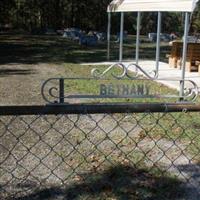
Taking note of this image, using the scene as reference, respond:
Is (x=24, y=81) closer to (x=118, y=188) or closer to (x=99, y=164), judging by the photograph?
(x=99, y=164)

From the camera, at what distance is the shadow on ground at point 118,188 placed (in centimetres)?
459

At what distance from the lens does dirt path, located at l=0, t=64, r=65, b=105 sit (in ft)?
32.8

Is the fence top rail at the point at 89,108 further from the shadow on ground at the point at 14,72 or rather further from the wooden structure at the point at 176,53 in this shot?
the wooden structure at the point at 176,53

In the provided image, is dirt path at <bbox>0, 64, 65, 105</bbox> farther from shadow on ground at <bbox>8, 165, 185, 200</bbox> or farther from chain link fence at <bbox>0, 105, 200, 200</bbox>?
shadow on ground at <bbox>8, 165, 185, 200</bbox>

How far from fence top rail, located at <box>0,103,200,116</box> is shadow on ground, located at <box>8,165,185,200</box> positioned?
5.97 feet

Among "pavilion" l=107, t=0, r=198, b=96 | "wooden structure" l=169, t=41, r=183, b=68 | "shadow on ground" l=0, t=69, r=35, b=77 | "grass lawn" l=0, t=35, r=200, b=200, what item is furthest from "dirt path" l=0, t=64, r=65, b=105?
"wooden structure" l=169, t=41, r=183, b=68

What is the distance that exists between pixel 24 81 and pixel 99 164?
7.47 metres

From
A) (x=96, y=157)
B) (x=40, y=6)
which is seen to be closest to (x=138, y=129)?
(x=96, y=157)

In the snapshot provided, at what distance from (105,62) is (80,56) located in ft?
7.80

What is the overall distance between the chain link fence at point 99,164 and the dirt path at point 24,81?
94.1 inches

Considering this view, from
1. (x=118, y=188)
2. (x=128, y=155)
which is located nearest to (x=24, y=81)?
(x=128, y=155)

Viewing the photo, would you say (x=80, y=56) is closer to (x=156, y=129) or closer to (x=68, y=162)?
(x=156, y=129)

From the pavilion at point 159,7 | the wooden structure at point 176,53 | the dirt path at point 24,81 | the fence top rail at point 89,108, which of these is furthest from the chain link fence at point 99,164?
the wooden structure at point 176,53

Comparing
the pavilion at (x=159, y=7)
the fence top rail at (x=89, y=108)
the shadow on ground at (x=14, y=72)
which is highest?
the pavilion at (x=159, y=7)
